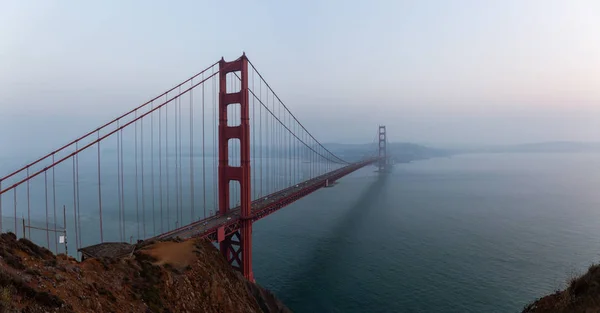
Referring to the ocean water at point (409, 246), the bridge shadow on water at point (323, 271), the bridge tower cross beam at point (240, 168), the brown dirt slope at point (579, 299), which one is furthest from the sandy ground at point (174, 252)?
the brown dirt slope at point (579, 299)

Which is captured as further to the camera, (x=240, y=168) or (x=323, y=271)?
(x=323, y=271)

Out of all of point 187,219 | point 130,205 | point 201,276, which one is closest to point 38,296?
point 201,276

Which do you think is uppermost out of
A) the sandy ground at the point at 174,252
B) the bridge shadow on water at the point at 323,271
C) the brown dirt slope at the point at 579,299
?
the brown dirt slope at the point at 579,299

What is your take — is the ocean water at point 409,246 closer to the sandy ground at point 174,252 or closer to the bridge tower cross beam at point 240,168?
the bridge tower cross beam at point 240,168

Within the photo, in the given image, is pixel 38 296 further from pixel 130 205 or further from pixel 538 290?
pixel 130 205

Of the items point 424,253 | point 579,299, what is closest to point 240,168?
point 579,299

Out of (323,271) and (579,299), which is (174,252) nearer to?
(579,299)

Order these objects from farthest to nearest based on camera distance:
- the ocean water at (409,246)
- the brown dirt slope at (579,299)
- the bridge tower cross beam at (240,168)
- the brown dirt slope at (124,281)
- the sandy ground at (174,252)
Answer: the ocean water at (409,246)
the bridge tower cross beam at (240,168)
the sandy ground at (174,252)
the brown dirt slope at (579,299)
the brown dirt slope at (124,281)
